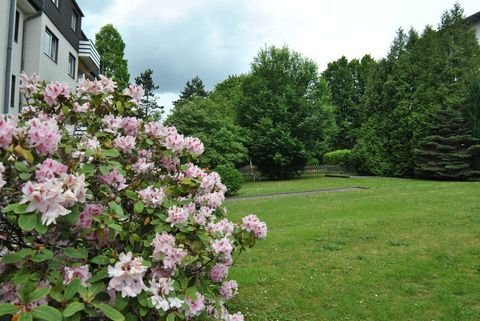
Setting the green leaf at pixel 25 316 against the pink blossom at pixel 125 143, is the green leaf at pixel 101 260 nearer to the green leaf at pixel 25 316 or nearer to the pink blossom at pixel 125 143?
the green leaf at pixel 25 316

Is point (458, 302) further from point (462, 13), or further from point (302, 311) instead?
point (462, 13)

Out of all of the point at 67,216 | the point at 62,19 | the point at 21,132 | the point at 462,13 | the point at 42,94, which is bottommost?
the point at 67,216

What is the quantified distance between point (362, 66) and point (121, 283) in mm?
42855

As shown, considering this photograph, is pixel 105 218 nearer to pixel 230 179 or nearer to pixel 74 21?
pixel 230 179

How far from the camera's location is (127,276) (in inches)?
60.3

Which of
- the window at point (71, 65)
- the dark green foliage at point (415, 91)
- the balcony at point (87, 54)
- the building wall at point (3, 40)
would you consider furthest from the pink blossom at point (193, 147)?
the dark green foliage at point (415, 91)

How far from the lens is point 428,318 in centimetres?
346

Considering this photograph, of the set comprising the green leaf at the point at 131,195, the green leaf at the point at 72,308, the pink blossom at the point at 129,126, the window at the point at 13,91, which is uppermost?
the window at the point at 13,91

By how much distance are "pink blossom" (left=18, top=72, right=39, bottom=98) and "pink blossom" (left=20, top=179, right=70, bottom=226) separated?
4.43 feet

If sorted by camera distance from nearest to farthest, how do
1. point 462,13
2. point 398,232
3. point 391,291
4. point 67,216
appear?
point 67,216 < point 391,291 < point 398,232 < point 462,13

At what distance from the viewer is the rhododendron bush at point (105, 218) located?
1.42 m

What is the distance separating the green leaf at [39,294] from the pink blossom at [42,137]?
529 mm

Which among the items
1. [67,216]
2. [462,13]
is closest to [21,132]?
[67,216]

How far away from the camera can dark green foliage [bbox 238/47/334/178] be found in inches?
878
